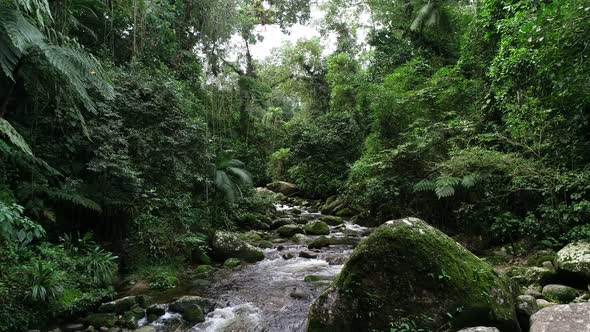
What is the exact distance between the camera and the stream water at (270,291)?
4.59m

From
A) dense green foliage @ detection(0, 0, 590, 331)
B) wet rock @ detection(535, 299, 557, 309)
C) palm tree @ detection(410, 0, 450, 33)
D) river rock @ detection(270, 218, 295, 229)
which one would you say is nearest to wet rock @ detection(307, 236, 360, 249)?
dense green foliage @ detection(0, 0, 590, 331)

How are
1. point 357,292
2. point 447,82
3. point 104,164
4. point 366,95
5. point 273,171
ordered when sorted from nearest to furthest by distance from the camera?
point 357,292 → point 104,164 → point 447,82 → point 366,95 → point 273,171

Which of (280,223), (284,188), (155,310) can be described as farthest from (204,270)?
(284,188)

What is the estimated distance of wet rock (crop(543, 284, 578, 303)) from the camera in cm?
415

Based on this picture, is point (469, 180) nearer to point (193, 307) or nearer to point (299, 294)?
point (299, 294)

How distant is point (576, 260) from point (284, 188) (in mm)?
13616

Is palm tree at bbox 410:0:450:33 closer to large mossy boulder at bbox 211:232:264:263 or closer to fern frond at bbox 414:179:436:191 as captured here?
fern frond at bbox 414:179:436:191

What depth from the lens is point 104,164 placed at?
18.7 feet

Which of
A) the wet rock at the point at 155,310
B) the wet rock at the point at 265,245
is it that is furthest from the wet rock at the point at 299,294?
the wet rock at the point at 265,245

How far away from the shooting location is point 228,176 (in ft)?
31.2

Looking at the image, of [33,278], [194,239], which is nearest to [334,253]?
[194,239]

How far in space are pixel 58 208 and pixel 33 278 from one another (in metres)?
2.18

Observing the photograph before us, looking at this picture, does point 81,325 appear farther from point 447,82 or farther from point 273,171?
point 273,171

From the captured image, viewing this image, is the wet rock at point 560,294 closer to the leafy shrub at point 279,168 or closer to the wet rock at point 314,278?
the wet rock at point 314,278
